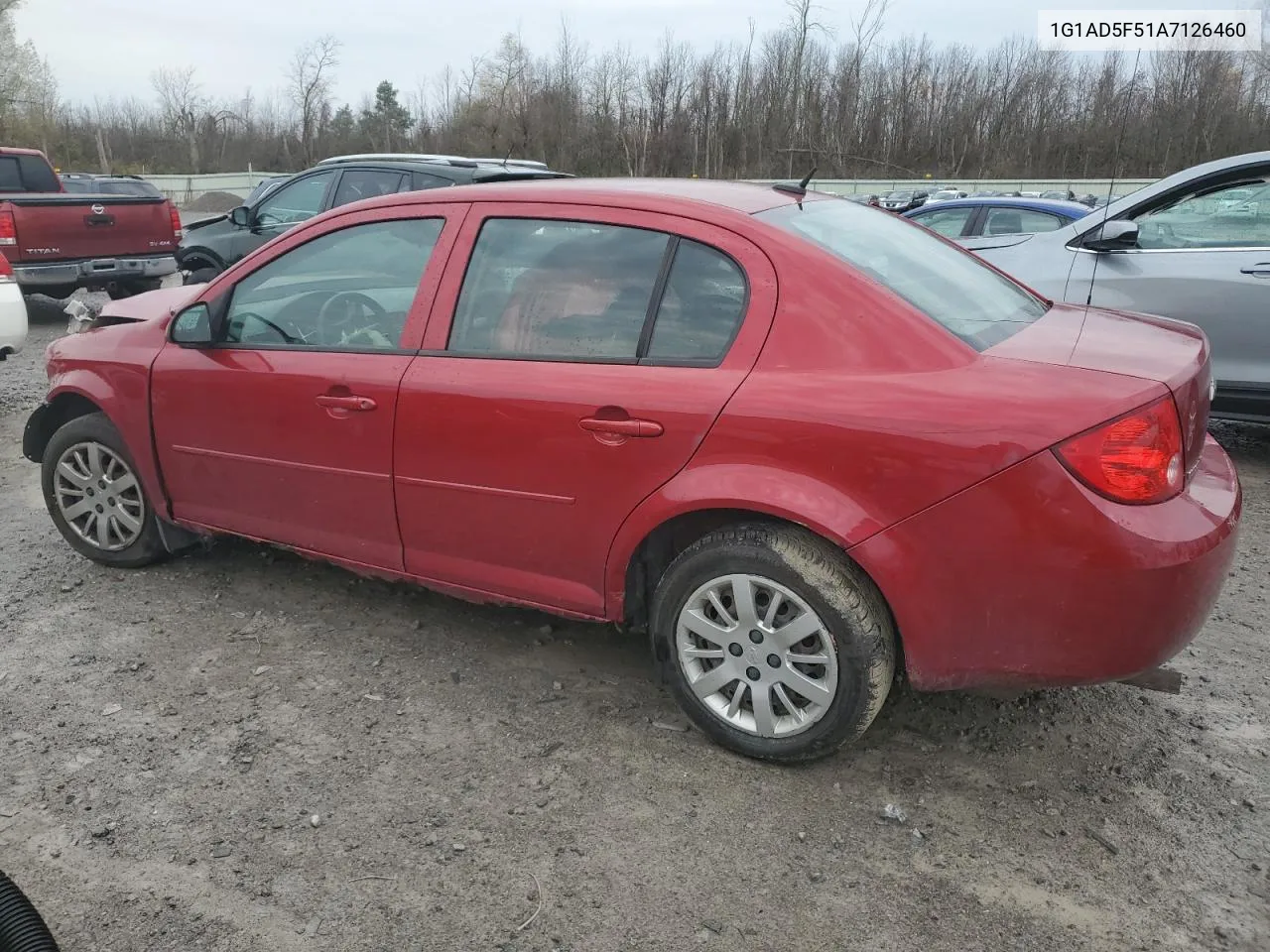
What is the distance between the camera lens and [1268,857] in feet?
8.09

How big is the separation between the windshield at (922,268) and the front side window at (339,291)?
129cm

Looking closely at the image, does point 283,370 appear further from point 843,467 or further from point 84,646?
point 843,467

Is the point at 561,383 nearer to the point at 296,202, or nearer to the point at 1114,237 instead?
the point at 1114,237

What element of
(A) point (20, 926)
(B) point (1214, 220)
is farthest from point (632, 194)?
(B) point (1214, 220)

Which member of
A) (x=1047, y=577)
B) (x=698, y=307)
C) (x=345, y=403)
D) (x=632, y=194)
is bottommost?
(x=1047, y=577)

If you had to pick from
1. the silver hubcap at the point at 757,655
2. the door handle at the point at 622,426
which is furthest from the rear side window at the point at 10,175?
the silver hubcap at the point at 757,655

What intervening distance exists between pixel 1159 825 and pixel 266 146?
5648 cm

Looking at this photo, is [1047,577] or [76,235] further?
[76,235]

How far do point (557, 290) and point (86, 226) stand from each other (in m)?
9.79

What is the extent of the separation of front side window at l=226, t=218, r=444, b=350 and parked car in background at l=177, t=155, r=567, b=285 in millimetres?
3341

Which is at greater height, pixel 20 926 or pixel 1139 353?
pixel 1139 353

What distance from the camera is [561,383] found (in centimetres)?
292

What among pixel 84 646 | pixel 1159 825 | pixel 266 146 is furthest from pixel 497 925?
pixel 266 146

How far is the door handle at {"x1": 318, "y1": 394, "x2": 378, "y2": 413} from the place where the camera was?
3.27 m
